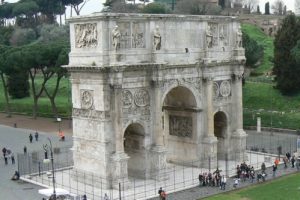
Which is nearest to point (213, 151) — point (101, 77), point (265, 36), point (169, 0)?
point (101, 77)

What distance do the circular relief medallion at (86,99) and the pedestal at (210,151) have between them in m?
10.1

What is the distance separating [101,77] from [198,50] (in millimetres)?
9127

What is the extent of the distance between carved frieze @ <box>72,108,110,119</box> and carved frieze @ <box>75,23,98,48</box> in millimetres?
4488

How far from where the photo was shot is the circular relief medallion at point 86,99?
38250 millimetres

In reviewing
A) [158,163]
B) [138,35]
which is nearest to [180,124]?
[158,163]

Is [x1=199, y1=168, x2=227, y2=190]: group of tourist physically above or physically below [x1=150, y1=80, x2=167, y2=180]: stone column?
below

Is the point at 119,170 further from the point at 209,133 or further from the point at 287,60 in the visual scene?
the point at 287,60

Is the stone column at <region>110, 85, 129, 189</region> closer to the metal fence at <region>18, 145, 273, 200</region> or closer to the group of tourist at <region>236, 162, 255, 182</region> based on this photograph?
the metal fence at <region>18, 145, 273, 200</region>

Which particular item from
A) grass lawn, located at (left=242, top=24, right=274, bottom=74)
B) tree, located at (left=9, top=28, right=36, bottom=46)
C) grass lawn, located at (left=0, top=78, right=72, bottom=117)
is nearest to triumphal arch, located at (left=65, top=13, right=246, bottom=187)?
grass lawn, located at (left=0, top=78, right=72, bottom=117)

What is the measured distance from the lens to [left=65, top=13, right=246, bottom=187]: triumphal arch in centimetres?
3734

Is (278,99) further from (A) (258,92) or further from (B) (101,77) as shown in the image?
Answer: (B) (101,77)

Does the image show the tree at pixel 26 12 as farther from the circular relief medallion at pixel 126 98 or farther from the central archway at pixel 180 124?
the circular relief medallion at pixel 126 98

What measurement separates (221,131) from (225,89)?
3622 mm

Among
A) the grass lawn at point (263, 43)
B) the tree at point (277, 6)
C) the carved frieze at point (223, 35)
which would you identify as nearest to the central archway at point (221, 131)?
the carved frieze at point (223, 35)
